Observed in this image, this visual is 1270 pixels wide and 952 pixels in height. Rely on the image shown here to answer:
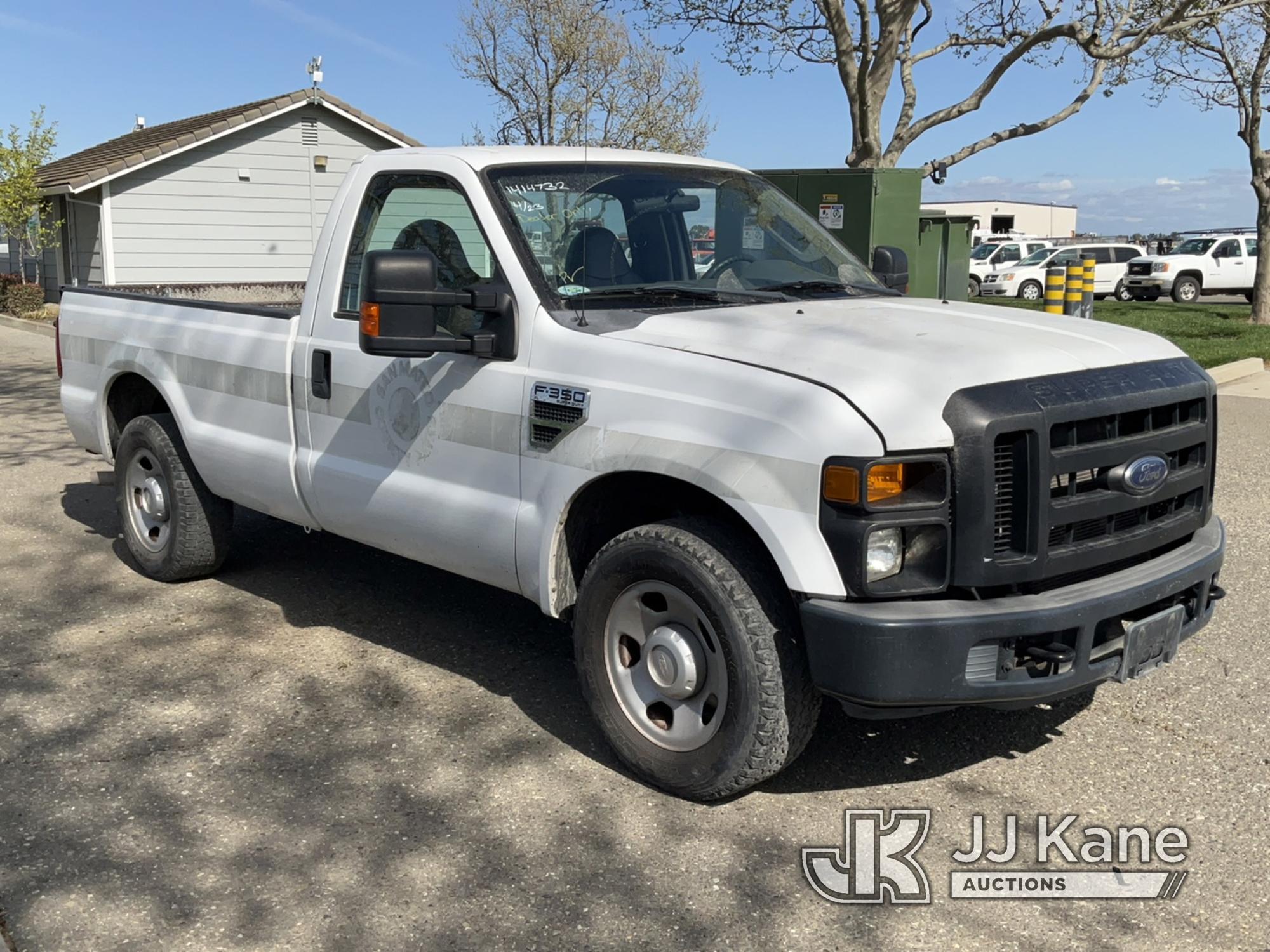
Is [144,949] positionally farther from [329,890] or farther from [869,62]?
[869,62]

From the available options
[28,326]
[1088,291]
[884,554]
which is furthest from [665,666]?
[28,326]

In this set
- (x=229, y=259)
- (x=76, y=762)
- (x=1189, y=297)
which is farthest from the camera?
(x=1189, y=297)

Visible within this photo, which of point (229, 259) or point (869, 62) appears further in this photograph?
point (229, 259)

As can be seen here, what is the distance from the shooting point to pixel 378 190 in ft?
16.2

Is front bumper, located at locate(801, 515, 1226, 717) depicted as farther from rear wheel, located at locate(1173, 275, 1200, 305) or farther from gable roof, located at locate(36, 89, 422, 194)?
rear wheel, located at locate(1173, 275, 1200, 305)

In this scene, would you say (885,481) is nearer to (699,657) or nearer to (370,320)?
(699,657)

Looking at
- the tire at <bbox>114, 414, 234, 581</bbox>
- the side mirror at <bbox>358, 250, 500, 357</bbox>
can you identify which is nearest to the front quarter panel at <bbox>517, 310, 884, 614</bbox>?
the side mirror at <bbox>358, 250, 500, 357</bbox>

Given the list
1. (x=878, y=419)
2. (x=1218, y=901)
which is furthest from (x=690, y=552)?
(x=1218, y=901)

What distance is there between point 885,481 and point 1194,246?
111 ft

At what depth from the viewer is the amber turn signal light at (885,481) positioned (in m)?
3.33

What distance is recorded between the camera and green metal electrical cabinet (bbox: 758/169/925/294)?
47.5 ft

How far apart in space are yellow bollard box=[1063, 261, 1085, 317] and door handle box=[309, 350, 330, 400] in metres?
11.6

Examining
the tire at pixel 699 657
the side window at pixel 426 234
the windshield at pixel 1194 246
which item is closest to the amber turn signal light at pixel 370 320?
the side window at pixel 426 234

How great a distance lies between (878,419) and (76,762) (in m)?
2.82
